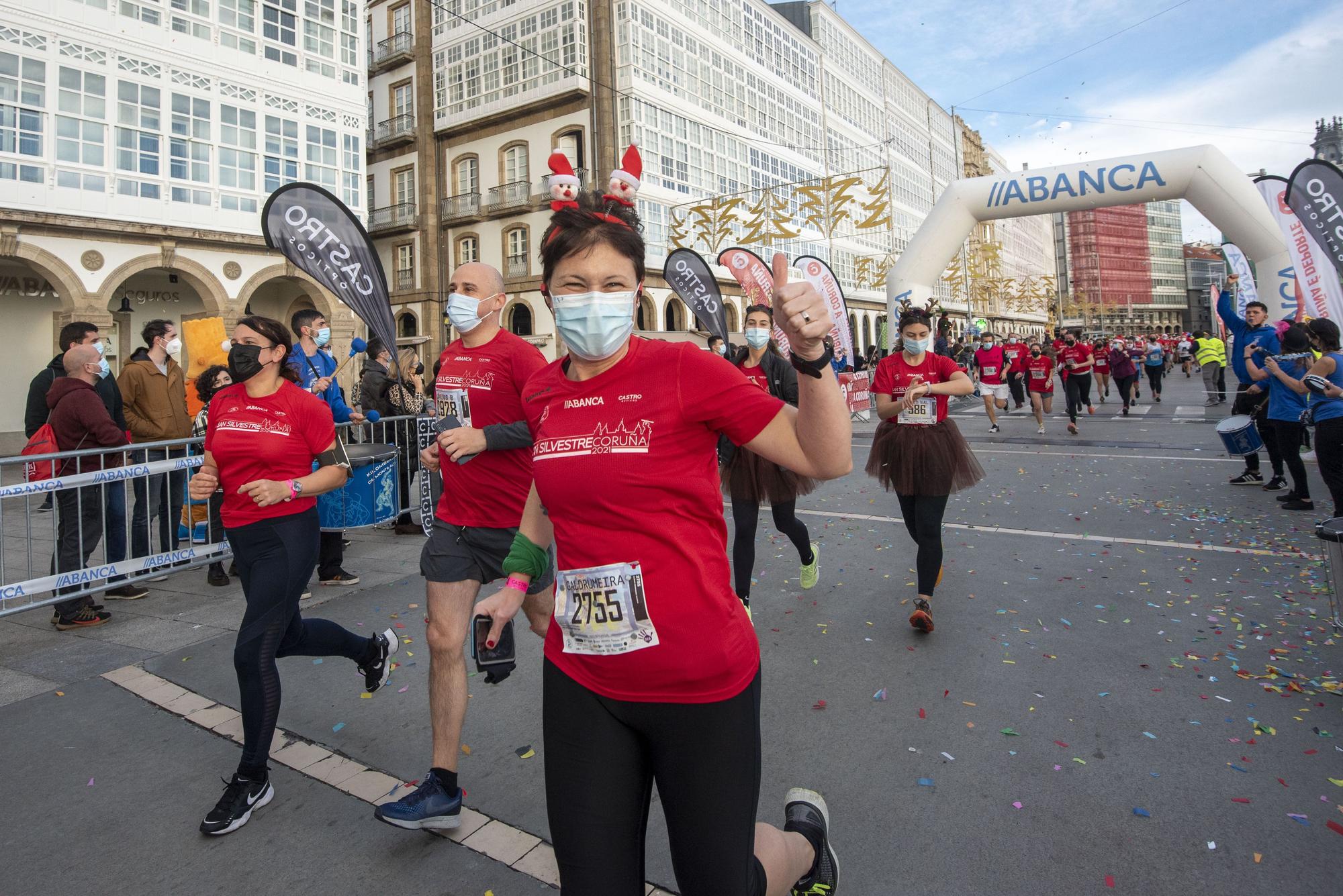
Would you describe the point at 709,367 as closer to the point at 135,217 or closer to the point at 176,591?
the point at 176,591

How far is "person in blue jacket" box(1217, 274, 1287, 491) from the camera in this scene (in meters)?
8.70

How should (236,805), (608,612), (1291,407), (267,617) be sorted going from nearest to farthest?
(608,612) → (236,805) → (267,617) → (1291,407)

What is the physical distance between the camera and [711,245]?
23797 millimetres

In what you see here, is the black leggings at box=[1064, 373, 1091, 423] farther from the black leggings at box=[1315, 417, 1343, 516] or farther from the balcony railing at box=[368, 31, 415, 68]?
the balcony railing at box=[368, 31, 415, 68]

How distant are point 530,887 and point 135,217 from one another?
2161 centimetres

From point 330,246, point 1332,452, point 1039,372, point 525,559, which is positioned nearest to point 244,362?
point 525,559

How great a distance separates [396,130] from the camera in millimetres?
35281

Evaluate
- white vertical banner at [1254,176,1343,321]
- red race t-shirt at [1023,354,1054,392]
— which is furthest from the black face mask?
red race t-shirt at [1023,354,1054,392]

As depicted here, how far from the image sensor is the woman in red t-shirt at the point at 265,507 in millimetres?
2945

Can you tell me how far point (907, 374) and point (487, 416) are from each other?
3.07 m

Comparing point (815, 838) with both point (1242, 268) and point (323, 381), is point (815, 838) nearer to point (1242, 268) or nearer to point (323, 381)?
point (323, 381)

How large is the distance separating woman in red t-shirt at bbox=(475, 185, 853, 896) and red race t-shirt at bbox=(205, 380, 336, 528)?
1.88 meters

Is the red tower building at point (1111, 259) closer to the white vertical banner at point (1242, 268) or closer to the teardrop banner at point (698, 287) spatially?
the white vertical banner at point (1242, 268)

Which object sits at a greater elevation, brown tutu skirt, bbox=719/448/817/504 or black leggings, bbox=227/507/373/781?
brown tutu skirt, bbox=719/448/817/504
